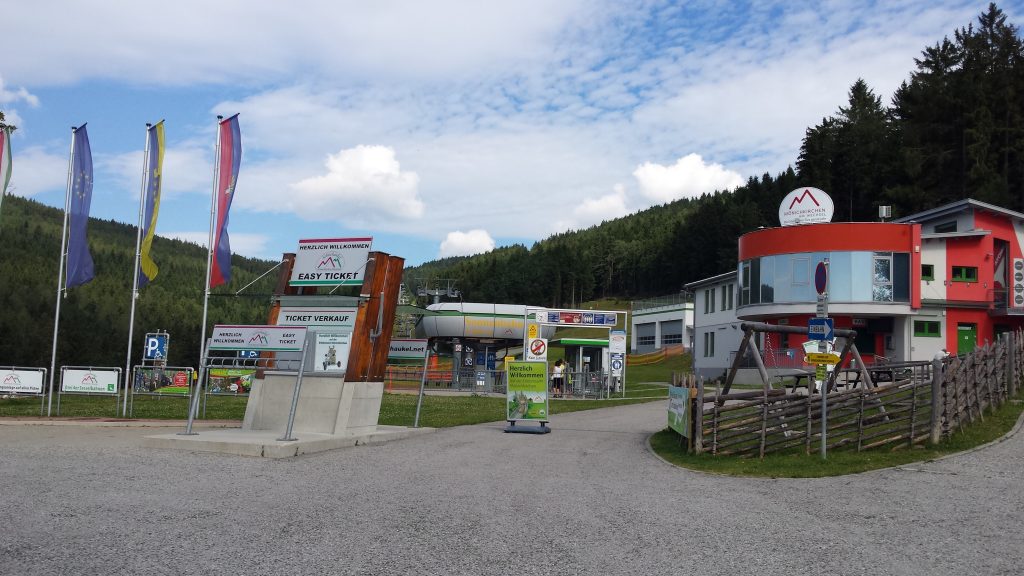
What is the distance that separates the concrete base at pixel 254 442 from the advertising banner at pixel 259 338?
1.67 m

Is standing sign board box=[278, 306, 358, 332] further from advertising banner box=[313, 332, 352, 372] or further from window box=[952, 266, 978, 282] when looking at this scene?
window box=[952, 266, 978, 282]

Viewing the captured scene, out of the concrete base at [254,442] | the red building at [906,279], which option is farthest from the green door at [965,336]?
the concrete base at [254,442]

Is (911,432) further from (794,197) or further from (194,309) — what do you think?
(194,309)

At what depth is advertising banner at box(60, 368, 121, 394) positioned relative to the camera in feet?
77.3

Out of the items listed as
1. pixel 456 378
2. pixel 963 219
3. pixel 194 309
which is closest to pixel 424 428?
pixel 456 378

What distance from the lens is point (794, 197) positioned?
1625 inches

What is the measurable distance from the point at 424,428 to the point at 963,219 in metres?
32.2

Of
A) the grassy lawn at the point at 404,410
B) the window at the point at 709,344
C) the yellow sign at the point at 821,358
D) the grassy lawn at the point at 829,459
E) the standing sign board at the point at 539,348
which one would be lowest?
the grassy lawn at the point at 404,410

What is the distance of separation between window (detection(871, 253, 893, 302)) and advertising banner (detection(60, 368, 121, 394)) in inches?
1238

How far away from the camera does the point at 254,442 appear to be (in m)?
14.1

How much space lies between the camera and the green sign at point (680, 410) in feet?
50.5

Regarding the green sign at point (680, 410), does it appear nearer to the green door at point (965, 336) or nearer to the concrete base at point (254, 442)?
the concrete base at point (254, 442)

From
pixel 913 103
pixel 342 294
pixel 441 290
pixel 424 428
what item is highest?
pixel 913 103

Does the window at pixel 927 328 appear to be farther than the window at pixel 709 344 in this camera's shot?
No
